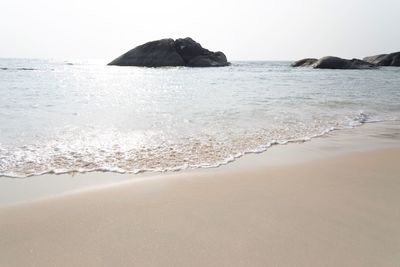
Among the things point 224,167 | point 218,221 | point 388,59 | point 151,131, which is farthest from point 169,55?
point 218,221

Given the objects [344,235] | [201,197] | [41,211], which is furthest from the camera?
[201,197]

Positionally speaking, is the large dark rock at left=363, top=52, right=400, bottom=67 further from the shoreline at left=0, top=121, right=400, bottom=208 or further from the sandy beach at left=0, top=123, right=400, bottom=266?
the sandy beach at left=0, top=123, right=400, bottom=266

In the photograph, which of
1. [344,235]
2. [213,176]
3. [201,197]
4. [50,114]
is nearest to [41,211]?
[201,197]

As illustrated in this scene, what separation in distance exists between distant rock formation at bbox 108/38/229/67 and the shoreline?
2241 inches

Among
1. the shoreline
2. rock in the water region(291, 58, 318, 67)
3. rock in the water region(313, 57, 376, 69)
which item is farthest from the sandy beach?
rock in the water region(291, 58, 318, 67)

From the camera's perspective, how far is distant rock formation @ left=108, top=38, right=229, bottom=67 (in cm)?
6225

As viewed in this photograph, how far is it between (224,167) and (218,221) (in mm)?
1855

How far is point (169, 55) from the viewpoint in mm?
62438

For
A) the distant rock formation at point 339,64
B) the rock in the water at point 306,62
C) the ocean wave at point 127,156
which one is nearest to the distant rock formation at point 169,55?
the rock in the water at point 306,62

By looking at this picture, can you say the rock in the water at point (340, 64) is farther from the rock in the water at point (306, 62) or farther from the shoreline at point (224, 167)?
the shoreline at point (224, 167)

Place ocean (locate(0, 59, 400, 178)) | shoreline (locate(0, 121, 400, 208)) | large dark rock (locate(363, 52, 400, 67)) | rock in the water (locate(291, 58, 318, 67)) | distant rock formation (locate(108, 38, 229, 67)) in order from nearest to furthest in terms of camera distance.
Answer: shoreline (locate(0, 121, 400, 208)) → ocean (locate(0, 59, 400, 178)) → distant rock formation (locate(108, 38, 229, 67)) → rock in the water (locate(291, 58, 318, 67)) → large dark rock (locate(363, 52, 400, 67))

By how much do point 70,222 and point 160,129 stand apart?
4.38 m

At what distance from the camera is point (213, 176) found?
4.21 meters

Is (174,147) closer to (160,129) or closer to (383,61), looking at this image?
(160,129)
